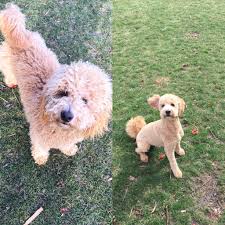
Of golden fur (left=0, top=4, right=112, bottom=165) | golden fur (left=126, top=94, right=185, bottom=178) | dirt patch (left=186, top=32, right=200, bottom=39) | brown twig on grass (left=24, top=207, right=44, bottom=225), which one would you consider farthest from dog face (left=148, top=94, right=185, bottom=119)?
dirt patch (left=186, top=32, right=200, bottom=39)

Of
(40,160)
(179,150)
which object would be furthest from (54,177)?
(179,150)

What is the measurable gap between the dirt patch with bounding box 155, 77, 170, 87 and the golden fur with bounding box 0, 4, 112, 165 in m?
1.15

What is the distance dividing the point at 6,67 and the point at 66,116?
48.7 inches

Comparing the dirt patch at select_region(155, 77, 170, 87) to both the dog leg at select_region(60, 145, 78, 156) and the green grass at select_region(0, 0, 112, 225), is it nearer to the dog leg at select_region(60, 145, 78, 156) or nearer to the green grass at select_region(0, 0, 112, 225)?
the green grass at select_region(0, 0, 112, 225)

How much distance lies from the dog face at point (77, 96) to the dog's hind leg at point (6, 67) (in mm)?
846

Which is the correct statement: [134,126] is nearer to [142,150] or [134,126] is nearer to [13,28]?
[142,150]

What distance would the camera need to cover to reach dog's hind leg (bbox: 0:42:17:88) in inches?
121

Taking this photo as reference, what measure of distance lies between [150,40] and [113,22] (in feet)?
1.65

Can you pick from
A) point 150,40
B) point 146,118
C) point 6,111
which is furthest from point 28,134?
point 150,40

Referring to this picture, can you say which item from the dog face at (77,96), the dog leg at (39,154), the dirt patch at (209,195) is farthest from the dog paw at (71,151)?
the dirt patch at (209,195)

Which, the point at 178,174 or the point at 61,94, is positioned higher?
the point at 61,94

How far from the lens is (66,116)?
2256 mm

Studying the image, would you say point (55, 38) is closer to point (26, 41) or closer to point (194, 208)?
point (26, 41)

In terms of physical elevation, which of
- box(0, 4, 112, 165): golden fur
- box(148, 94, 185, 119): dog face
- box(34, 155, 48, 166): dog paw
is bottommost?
box(34, 155, 48, 166): dog paw
